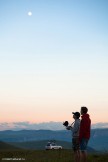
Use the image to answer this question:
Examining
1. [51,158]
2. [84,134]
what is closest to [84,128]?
[84,134]

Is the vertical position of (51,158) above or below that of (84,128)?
below

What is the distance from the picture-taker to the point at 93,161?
21.4 metres

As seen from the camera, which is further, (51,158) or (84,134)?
(51,158)

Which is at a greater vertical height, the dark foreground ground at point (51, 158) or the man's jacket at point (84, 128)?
the man's jacket at point (84, 128)

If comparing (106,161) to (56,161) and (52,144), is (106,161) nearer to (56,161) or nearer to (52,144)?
(56,161)

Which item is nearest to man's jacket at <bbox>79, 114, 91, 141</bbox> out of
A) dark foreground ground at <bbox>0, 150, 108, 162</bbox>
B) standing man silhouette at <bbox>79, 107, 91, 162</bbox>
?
standing man silhouette at <bbox>79, 107, 91, 162</bbox>

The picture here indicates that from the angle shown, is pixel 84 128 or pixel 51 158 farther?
pixel 51 158

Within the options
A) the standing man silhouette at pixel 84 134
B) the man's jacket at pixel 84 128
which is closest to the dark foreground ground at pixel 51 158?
the standing man silhouette at pixel 84 134

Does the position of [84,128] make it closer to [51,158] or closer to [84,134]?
[84,134]

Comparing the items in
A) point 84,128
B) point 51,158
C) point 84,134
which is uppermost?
point 84,128

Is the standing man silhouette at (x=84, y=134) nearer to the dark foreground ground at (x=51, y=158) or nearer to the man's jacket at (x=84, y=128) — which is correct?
the man's jacket at (x=84, y=128)

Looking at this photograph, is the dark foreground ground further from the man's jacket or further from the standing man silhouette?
the man's jacket

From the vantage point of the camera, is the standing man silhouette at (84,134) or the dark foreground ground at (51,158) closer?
the standing man silhouette at (84,134)

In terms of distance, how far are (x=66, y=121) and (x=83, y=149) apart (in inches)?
82.1
